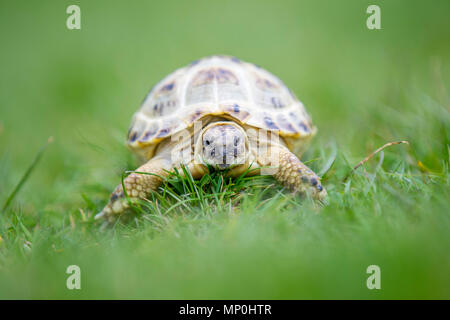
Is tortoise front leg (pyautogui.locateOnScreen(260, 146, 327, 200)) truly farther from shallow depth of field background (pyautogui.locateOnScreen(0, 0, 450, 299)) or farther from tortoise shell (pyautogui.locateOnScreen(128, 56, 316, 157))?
tortoise shell (pyautogui.locateOnScreen(128, 56, 316, 157))

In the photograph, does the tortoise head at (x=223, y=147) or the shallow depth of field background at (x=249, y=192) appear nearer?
the shallow depth of field background at (x=249, y=192)

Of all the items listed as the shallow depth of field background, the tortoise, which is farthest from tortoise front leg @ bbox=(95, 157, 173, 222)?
the shallow depth of field background

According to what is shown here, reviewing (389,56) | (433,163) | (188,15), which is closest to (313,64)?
(389,56)

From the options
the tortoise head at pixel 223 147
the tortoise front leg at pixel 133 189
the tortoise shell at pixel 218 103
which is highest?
the tortoise shell at pixel 218 103

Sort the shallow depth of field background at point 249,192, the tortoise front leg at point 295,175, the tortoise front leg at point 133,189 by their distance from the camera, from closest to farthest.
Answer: the shallow depth of field background at point 249,192, the tortoise front leg at point 295,175, the tortoise front leg at point 133,189

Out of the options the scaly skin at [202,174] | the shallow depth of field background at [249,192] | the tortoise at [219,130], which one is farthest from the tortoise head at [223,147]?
the shallow depth of field background at [249,192]

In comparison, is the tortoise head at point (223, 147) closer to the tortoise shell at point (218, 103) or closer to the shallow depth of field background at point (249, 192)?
the tortoise shell at point (218, 103)
